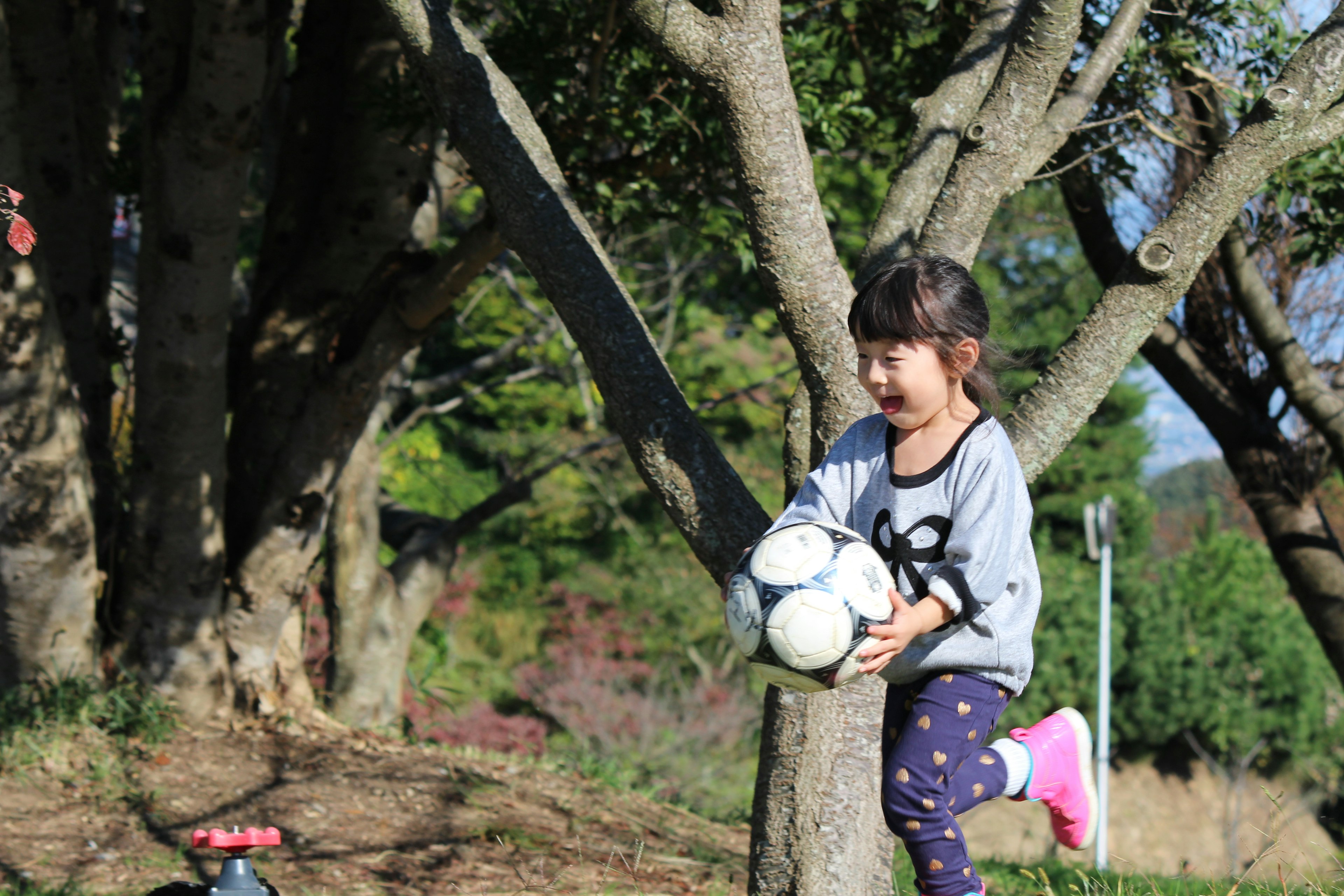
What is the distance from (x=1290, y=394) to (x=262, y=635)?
520cm

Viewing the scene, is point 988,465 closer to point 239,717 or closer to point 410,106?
point 410,106

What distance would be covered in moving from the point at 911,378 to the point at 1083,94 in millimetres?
1492

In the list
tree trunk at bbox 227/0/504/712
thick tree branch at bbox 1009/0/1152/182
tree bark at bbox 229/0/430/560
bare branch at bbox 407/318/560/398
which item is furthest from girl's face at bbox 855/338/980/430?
bare branch at bbox 407/318/560/398

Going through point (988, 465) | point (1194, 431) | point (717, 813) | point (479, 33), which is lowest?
point (717, 813)

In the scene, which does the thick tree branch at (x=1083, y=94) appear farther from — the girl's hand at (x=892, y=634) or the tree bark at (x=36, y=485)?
the tree bark at (x=36, y=485)

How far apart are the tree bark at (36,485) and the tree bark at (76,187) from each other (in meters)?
0.17

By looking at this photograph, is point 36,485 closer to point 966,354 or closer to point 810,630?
point 810,630

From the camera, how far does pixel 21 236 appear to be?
2.01m

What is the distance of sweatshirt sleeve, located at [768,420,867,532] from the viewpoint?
238 cm

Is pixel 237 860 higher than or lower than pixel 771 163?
lower

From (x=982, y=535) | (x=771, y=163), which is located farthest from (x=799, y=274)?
(x=982, y=535)

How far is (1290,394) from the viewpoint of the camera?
208 inches

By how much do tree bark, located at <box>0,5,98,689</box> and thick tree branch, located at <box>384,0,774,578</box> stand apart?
6.74 ft

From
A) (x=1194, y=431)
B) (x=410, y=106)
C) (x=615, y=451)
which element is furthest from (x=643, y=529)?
(x=410, y=106)
